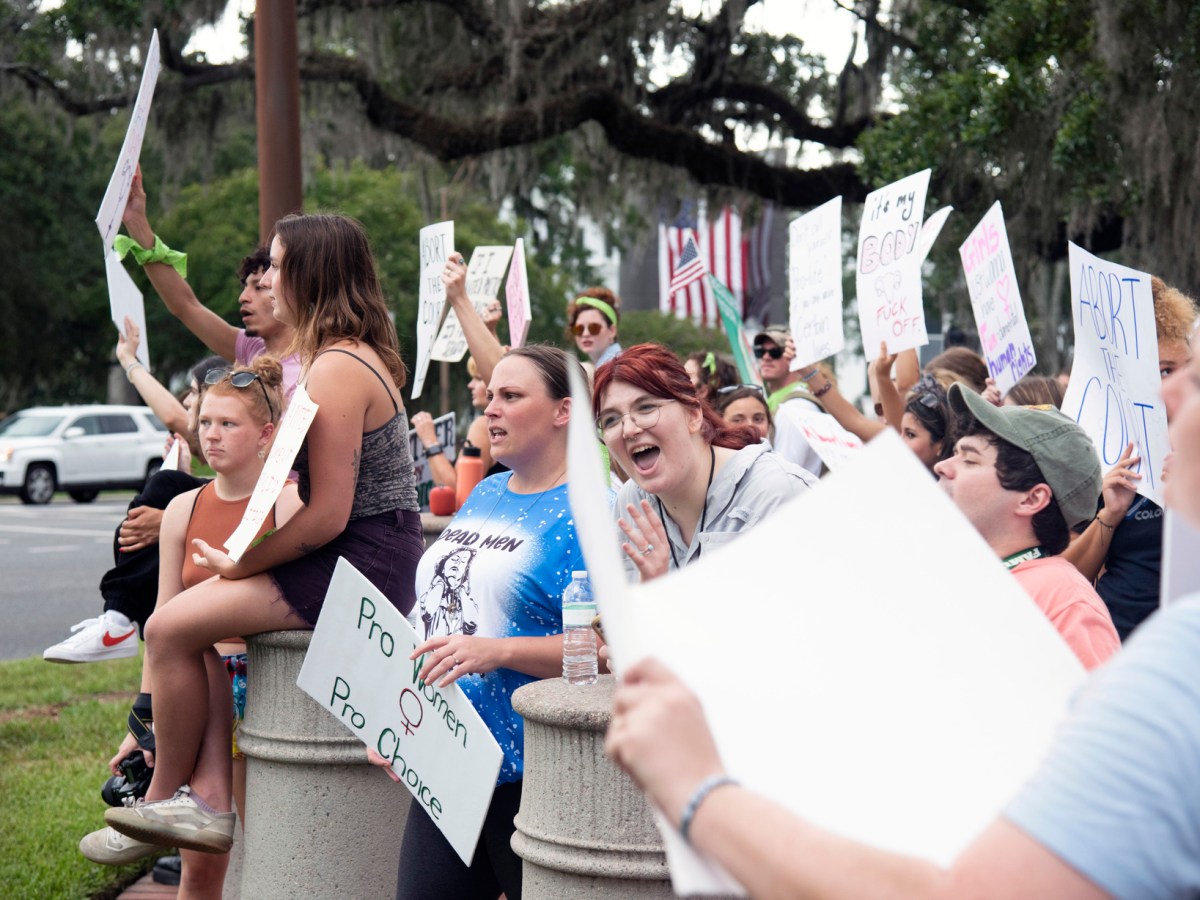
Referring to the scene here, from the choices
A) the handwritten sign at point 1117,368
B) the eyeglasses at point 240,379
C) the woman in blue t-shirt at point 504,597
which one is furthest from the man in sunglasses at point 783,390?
the woman in blue t-shirt at point 504,597

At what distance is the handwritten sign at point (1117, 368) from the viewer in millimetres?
3648

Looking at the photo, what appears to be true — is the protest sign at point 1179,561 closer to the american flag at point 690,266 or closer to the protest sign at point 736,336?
the protest sign at point 736,336

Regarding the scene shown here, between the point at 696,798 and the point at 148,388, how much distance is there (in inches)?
177

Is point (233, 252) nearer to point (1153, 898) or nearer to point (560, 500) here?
point (560, 500)

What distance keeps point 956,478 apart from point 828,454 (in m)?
2.09

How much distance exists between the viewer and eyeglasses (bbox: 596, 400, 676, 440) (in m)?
3.16

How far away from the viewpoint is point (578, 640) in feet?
9.65

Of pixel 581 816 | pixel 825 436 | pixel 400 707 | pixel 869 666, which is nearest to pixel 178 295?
pixel 825 436

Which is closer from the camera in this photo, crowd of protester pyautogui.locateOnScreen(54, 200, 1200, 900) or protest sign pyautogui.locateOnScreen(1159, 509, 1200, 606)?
→ crowd of protester pyautogui.locateOnScreen(54, 200, 1200, 900)

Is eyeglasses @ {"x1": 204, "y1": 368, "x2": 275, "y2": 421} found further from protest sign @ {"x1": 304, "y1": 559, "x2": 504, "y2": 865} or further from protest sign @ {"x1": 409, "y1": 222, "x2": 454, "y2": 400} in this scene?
protest sign @ {"x1": 409, "y1": 222, "x2": 454, "y2": 400}

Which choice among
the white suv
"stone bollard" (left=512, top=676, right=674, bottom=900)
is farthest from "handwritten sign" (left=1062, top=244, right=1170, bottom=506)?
the white suv

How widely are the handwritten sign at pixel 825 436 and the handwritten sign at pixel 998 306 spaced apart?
0.59 meters

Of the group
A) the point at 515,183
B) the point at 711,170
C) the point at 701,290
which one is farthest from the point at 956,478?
the point at 701,290

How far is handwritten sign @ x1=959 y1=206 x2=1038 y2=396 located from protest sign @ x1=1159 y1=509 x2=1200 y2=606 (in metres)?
3.53
